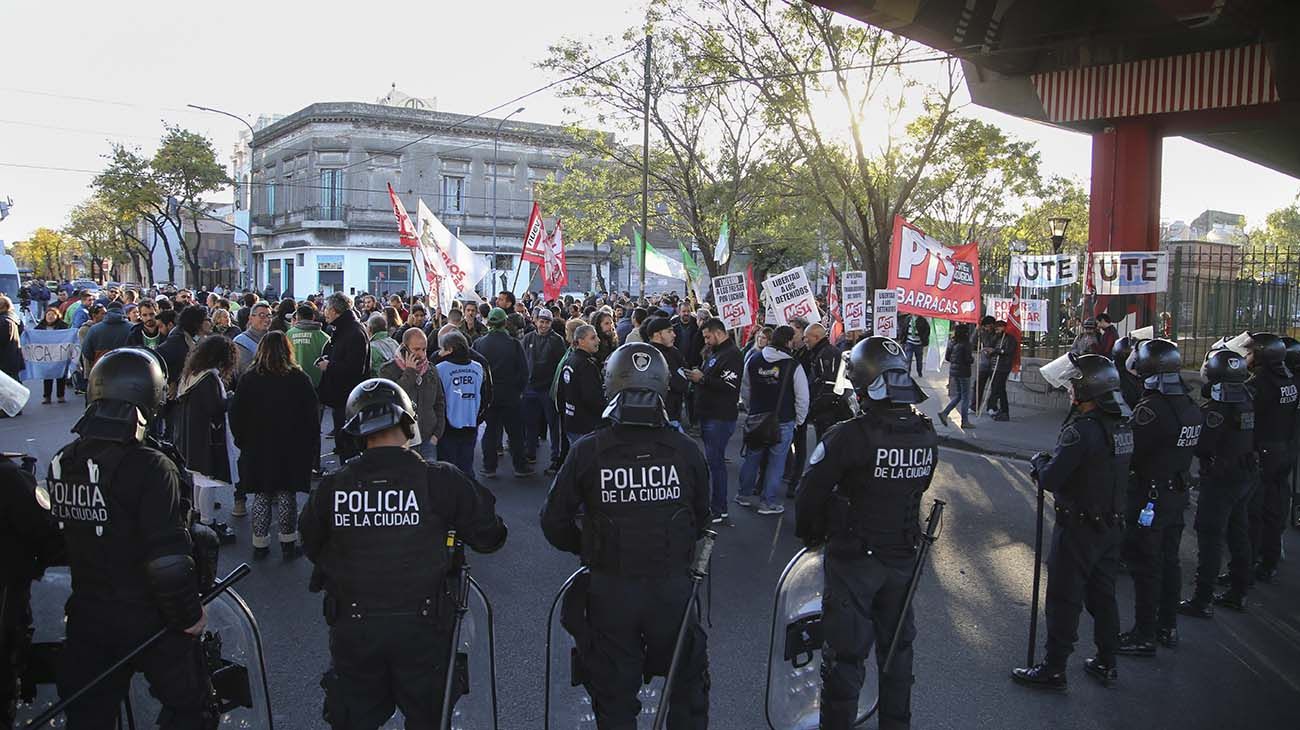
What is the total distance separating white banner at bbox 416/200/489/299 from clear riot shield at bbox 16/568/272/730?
1178 cm

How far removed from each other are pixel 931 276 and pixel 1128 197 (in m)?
7.73

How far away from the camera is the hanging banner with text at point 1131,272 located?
12.9 m

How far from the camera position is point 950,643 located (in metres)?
5.67

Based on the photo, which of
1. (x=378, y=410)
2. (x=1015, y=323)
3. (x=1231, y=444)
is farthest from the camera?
(x=1015, y=323)

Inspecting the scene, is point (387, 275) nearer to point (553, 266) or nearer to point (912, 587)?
point (553, 266)

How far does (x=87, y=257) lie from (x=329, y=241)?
5431 centimetres

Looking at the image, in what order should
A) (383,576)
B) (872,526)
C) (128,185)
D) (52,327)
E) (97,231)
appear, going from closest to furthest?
(383,576) → (872,526) → (52,327) → (128,185) → (97,231)

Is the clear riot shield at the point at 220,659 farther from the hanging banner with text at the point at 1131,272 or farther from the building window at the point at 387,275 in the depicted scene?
the building window at the point at 387,275

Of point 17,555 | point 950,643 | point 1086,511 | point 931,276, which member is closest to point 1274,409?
point 1086,511

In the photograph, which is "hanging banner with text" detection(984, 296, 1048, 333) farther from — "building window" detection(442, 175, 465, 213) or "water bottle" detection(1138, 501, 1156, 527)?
"building window" detection(442, 175, 465, 213)

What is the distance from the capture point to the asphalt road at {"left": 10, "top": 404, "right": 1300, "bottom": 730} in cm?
475

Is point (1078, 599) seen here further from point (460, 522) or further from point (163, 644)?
point (163, 644)

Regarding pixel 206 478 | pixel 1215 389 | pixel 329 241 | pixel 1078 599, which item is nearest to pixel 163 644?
pixel 206 478

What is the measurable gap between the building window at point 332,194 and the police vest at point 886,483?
44.4 meters
